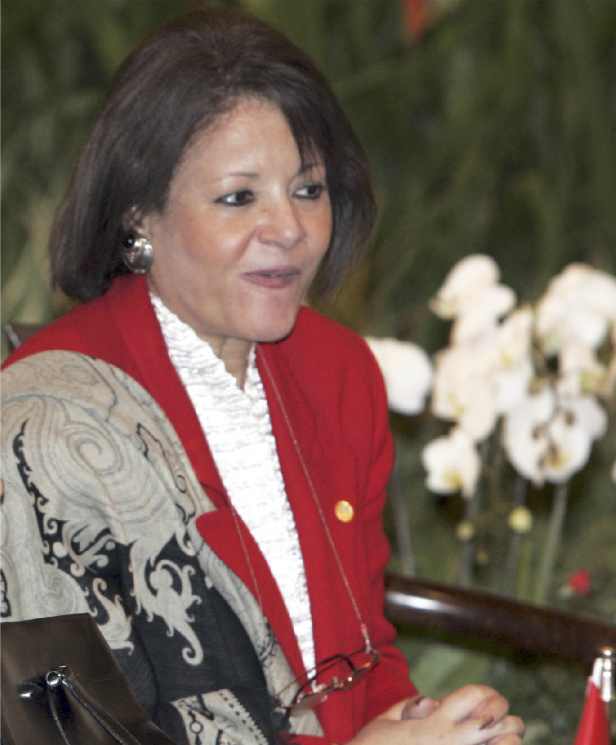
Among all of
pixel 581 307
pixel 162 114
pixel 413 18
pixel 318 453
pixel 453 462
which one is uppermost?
pixel 413 18

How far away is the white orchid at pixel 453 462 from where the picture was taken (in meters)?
1.97

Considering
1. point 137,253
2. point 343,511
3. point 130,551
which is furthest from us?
point 343,511

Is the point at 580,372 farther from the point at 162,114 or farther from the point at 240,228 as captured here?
the point at 162,114

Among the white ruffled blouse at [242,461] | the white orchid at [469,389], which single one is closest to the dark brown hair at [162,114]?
the white ruffled blouse at [242,461]

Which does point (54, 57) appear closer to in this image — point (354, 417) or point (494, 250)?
point (494, 250)

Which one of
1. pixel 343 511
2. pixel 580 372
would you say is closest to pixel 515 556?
pixel 580 372

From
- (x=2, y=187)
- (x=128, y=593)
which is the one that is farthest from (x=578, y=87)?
(x=128, y=593)

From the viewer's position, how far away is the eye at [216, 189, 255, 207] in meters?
1.39

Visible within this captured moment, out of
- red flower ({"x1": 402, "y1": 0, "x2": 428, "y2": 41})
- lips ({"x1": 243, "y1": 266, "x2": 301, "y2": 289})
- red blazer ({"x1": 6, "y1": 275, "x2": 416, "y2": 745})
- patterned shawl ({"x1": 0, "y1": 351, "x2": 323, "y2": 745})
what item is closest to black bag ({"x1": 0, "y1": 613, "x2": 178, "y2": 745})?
patterned shawl ({"x1": 0, "y1": 351, "x2": 323, "y2": 745})

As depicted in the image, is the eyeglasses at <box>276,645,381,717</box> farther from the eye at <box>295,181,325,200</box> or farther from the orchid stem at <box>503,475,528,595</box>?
the orchid stem at <box>503,475,528,595</box>

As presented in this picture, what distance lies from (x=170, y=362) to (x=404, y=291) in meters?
1.65

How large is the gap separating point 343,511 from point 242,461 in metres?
0.18

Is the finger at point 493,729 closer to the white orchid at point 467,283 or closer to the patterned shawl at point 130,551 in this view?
the patterned shawl at point 130,551

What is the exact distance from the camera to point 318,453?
1634mm
